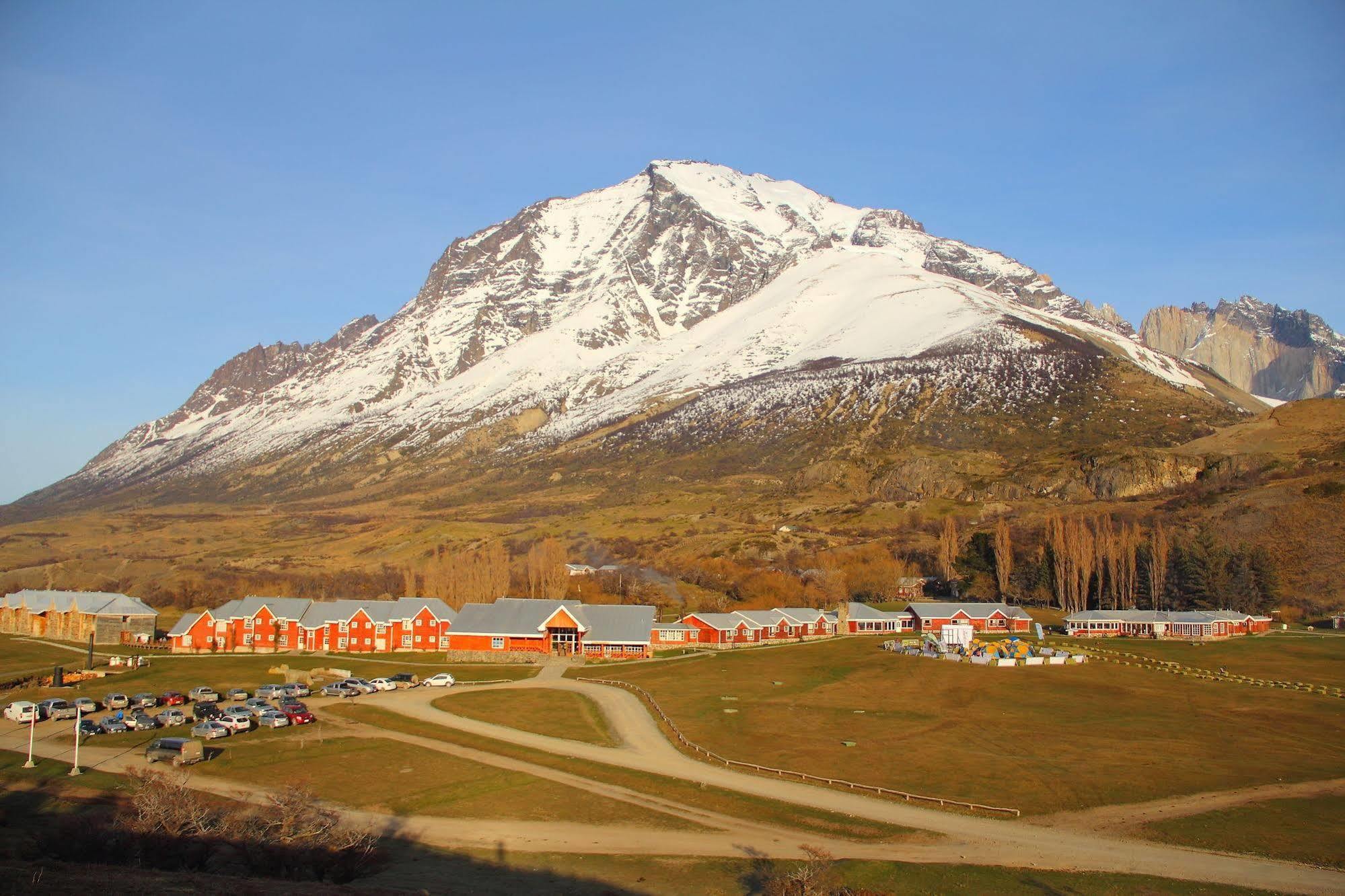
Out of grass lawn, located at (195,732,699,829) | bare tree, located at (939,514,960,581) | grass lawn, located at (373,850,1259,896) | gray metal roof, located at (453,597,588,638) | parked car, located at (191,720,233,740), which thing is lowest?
grass lawn, located at (373,850,1259,896)

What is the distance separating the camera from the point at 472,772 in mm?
44406

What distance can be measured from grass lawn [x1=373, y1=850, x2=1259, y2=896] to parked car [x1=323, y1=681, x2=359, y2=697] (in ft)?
119

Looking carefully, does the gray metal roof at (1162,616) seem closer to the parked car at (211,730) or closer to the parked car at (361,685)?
the parked car at (361,685)

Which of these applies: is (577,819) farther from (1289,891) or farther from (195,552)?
(195,552)

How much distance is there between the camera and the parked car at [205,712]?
56938 mm

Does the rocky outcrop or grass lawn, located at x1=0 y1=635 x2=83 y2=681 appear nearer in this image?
grass lawn, located at x1=0 y1=635 x2=83 y2=681

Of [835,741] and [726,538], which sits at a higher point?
[726,538]

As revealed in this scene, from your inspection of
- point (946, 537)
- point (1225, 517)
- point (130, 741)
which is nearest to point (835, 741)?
point (130, 741)

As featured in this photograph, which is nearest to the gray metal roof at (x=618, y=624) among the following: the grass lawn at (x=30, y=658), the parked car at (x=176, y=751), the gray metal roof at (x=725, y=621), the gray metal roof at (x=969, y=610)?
the gray metal roof at (x=725, y=621)

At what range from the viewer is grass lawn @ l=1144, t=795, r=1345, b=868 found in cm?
3419

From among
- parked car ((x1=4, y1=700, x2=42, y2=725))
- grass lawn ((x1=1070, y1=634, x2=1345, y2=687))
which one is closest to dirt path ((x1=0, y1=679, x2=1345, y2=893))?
parked car ((x1=4, y1=700, x2=42, y2=725))

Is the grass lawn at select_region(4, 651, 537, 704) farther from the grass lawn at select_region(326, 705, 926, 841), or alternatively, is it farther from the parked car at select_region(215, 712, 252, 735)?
the grass lawn at select_region(326, 705, 926, 841)

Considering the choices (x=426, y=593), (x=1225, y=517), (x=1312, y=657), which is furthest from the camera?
(x=1225, y=517)

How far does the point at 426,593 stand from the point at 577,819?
8335 cm
